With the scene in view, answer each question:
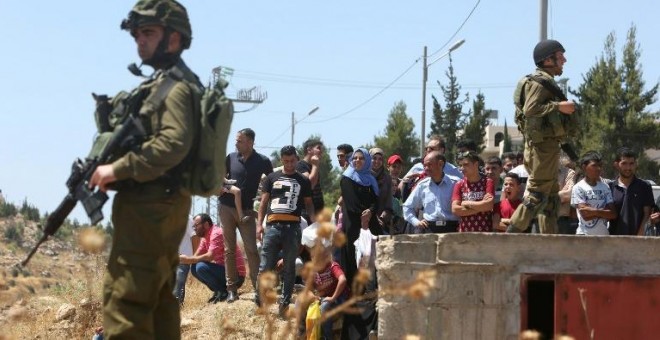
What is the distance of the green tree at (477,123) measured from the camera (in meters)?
41.0

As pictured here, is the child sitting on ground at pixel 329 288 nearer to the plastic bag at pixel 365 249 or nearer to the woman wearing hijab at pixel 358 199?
the plastic bag at pixel 365 249

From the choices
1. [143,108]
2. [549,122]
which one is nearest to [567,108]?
[549,122]

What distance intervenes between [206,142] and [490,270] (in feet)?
9.41

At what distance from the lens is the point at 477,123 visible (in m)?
41.1

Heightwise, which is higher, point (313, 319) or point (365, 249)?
point (365, 249)

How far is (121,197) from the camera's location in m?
5.12

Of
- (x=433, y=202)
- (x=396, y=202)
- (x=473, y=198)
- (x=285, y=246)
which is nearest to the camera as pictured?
(x=473, y=198)

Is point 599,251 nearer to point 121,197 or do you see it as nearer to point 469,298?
point 469,298

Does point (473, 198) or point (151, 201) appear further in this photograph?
point (473, 198)

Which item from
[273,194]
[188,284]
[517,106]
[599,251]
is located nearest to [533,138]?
[517,106]

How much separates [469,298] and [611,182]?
3.29 metres

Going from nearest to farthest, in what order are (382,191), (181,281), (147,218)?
1. (147,218)
2. (382,191)
3. (181,281)

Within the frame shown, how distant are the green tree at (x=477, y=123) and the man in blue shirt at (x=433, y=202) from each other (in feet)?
102

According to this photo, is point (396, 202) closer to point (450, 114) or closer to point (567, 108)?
point (567, 108)
